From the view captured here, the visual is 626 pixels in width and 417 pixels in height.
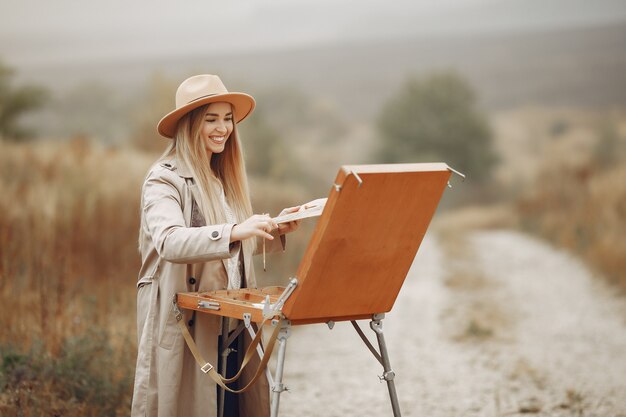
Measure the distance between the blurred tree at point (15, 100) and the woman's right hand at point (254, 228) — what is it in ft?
67.4

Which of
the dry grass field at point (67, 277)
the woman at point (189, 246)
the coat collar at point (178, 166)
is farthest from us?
the dry grass field at point (67, 277)

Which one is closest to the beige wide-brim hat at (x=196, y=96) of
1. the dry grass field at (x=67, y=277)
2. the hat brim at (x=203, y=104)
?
the hat brim at (x=203, y=104)

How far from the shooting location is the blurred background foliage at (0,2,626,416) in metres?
6.84

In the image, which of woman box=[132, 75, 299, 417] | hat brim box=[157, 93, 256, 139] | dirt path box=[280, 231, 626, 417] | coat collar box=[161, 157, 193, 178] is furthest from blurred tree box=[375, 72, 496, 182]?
coat collar box=[161, 157, 193, 178]

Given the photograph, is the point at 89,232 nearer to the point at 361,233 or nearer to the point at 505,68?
the point at 361,233

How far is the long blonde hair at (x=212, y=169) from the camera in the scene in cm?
458

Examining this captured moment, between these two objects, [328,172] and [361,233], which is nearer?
[361,233]

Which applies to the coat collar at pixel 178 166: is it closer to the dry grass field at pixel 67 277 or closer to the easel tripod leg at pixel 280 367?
the easel tripod leg at pixel 280 367

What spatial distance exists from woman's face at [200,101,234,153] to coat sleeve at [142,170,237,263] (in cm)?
43

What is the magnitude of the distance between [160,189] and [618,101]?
2528 inches

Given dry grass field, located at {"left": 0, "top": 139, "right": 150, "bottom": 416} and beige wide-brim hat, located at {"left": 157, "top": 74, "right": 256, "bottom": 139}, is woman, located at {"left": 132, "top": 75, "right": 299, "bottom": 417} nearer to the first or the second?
beige wide-brim hat, located at {"left": 157, "top": 74, "right": 256, "bottom": 139}

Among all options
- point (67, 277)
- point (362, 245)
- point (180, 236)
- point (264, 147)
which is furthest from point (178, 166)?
point (264, 147)

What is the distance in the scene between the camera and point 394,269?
163 inches

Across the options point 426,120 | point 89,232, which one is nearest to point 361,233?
point 89,232
